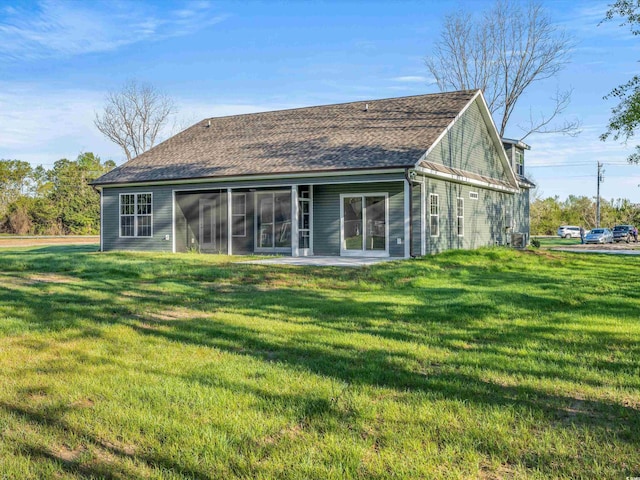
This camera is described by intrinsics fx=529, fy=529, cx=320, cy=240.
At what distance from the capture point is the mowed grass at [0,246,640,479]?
105 inches

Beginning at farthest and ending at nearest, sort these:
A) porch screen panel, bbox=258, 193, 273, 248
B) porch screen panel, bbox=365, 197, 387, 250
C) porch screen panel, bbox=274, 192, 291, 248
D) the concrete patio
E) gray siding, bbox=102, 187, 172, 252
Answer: gray siding, bbox=102, 187, 172, 252 < porch screen panel, bbox=258, 193, 273, 248 < porch screen panel, bbox=274, 192, 291, 248 < porch screen panel, bbox=365, 197, 387, 250 < the concrete patio

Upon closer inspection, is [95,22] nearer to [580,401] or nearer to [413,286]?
[413,286]

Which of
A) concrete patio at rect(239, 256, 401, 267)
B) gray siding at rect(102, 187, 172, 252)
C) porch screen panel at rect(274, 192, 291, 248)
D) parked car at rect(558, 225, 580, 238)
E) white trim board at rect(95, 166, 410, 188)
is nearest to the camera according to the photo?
concrete patio at rect(239, 256, 401, 267)

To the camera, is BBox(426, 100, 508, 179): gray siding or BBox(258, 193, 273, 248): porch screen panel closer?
BBox(426, 100, 508, 179): gray siding

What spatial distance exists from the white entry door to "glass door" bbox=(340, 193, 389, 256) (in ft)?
16.5

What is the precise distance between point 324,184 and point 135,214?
847 centimetres

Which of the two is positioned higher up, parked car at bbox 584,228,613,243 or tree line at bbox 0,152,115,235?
tree line at bbox 0,152,115,235

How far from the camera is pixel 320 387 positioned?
372cm

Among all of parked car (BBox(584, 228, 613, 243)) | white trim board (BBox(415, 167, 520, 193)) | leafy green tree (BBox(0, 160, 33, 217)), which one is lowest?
parked car (BBox(584, 228, 613, 243))

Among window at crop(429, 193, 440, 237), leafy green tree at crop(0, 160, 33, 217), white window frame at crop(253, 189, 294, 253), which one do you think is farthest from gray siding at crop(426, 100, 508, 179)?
leafy green tree at crop(0, 160, 33, 217)

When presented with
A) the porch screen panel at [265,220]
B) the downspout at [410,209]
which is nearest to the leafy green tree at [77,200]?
the porch screen panel at [265,220]

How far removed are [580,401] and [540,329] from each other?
2411 mm

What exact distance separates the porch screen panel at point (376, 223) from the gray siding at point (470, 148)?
2.17 metres

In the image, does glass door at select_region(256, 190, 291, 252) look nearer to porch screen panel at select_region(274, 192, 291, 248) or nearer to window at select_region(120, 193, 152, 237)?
porch screen panel at select_region(274, 192, 291, 248)
